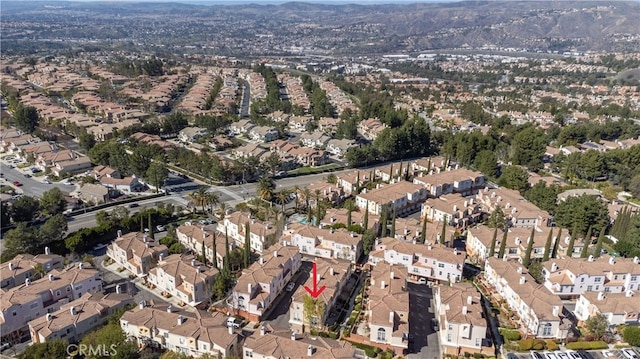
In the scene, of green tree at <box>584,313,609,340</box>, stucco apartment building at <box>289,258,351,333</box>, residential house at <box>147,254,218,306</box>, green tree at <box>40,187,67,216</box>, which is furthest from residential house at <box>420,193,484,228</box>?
green tree at <box>40,187,67,216</box>

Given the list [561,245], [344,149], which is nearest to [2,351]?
[561,245]

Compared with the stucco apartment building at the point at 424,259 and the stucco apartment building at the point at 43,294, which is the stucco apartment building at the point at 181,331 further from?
the stucco apartment building at the point at 424,259

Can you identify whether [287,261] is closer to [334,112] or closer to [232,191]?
[232,191]

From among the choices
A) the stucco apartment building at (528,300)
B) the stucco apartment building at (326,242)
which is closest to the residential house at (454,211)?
the stucco apartment building at (528,300)

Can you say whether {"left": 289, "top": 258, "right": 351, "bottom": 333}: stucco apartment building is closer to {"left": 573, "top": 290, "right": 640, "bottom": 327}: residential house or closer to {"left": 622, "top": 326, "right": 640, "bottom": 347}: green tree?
{"left": 573, "top": 290, "right": 640, "bottom": 327}: residential house

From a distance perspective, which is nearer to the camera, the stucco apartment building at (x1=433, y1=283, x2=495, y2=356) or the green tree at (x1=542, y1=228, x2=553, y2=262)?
the stucco apartment building at (x1=433, y1=283, x2=495, y2=356)

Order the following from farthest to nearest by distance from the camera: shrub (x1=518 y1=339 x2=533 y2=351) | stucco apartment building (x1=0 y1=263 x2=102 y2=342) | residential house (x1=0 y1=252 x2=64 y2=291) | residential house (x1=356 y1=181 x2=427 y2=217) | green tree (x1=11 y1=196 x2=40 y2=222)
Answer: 1. residential house (x1=356 y1=181 x2=427 y2=217)
2. green tree (x1=11 y1=196 x2=40 y2=222)
3. residential house (x1=0 y1=252 x2=64 y2=291)
4. stucco apartment building (x1=0 y1=263 x2=102 y2=342)
5. shrub (x1=518 y1=339 x2=533 y2=351)
